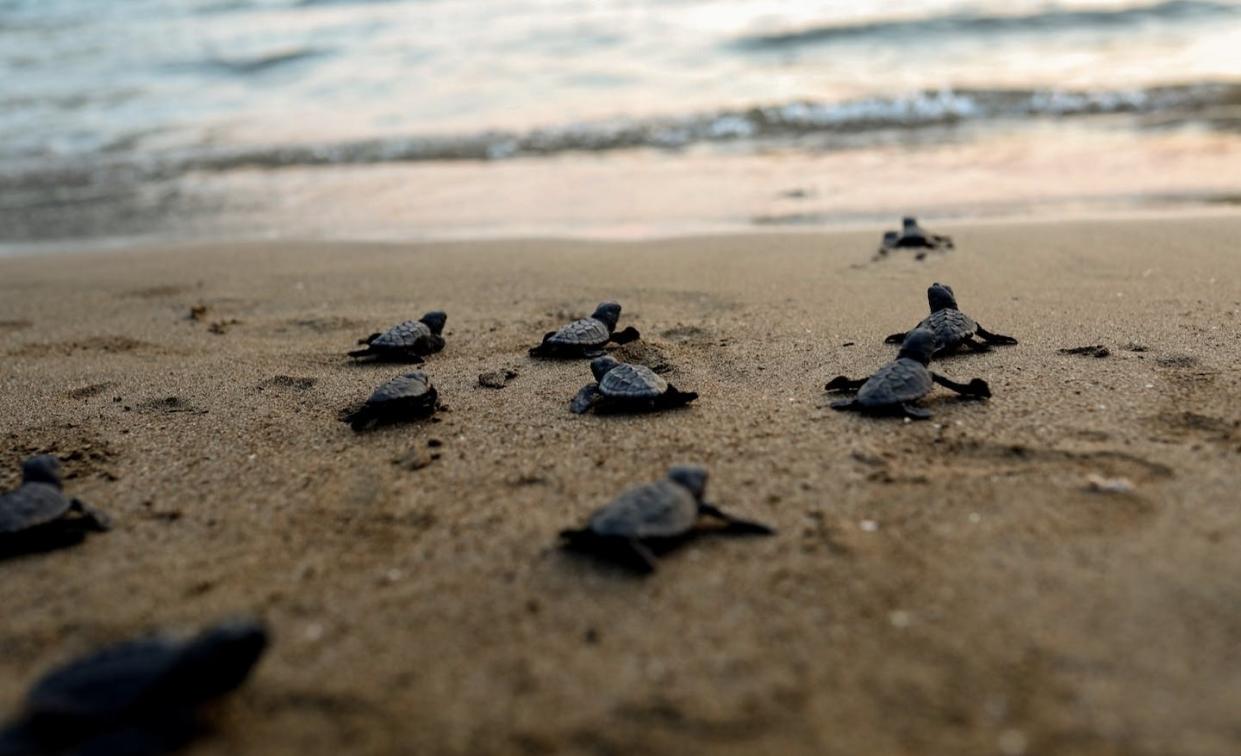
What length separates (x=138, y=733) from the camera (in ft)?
5.58

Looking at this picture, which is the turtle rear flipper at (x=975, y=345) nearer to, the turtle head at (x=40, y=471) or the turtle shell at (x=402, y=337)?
the turtle shell at (x=402, y=337)

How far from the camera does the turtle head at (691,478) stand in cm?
244

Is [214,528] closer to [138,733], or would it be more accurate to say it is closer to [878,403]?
[138,733]

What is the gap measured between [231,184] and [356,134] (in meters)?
1.71

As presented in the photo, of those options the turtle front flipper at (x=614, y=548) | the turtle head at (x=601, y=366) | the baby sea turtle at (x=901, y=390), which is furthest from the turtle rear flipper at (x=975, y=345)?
the turtle front flipper at (x=614, y=548)

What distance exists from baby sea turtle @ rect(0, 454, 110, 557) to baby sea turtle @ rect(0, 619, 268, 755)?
2.52ft

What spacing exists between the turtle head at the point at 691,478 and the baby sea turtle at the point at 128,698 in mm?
1080

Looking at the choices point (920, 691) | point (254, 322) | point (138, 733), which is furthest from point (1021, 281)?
point (138, 733)

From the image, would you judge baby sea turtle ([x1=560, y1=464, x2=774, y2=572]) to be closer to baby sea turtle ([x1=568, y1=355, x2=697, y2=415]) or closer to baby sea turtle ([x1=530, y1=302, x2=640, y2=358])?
baby sea turtle ([x1=568, y1=355, x2=697, y2=415])

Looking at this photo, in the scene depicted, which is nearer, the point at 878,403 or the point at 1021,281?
the point at 878,403

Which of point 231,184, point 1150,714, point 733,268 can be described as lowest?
point 1150,714

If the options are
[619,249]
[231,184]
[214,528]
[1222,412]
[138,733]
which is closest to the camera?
[138,733]

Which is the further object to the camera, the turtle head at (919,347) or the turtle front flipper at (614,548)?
the turtle head at (919,347)

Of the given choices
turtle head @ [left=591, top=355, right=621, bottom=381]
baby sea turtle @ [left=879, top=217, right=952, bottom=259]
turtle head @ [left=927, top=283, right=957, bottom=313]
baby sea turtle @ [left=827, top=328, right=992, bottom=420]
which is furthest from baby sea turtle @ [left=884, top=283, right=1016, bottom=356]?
baby sea turtle @ [left=879, top=217, right=952, bottom=259]
